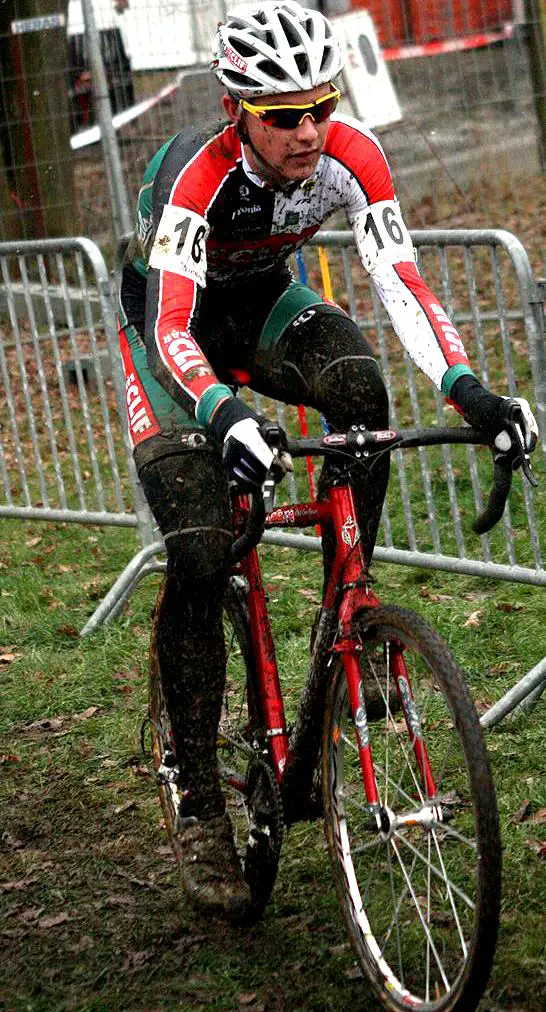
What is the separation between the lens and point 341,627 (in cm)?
373

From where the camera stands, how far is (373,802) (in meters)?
3.63

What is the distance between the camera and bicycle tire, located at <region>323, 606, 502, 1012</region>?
10.8 ft

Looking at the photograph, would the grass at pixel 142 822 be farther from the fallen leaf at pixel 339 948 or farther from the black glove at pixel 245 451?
the black glove at pixel 245 451

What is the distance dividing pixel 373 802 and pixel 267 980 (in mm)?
737

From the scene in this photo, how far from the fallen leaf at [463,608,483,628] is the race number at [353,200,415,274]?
2604 mm

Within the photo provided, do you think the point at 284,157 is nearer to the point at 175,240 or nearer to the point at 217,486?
the point at 175,240

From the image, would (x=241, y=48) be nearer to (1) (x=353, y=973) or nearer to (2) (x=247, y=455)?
(2) (x=247, y=455)

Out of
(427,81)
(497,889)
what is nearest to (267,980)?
(497,889)

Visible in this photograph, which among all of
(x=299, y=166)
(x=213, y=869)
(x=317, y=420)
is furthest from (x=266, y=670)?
(x=317, y=420)

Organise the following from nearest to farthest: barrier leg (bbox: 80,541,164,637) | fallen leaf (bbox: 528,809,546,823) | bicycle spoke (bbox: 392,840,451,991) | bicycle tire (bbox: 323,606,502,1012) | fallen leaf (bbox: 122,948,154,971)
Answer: bicycle tire (bbox: 323,606,502,1012)
bicycle spoke (bbox: 392,840,451,991)
fallen leaf (bbox: 122,948,154,971)
fallen leaf (bbox: 528,809,546,823)
barrier leg (bbox: 80,541,164,637)

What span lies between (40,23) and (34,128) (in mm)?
832

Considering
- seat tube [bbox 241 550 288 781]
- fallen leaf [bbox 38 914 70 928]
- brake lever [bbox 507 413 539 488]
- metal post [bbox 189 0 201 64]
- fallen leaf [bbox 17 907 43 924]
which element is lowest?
fallen leaf [bbox 17 907 43 924]

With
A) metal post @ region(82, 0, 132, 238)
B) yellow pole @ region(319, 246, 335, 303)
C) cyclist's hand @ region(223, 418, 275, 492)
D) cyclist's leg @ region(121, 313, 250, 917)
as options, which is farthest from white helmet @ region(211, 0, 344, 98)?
metal post @ region(82, 0, 132, 238)

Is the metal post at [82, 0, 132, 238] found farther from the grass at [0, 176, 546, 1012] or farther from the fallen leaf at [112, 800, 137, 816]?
the fallen leaf at [112, 800, 137, 816]
